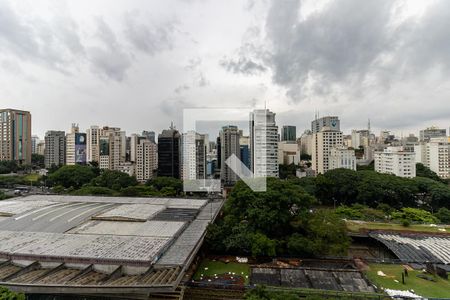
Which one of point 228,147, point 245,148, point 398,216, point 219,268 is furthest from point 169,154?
point 219,268

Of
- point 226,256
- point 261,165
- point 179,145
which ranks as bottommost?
point 226,256

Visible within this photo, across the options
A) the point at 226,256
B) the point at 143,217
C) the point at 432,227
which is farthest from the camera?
the point at 432,227

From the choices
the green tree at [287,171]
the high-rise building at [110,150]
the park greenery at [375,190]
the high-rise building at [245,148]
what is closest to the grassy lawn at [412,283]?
the park greenery at [375,190]

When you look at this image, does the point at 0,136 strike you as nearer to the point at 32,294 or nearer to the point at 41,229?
the point at 41,229

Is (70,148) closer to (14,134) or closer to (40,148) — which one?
(14,134)

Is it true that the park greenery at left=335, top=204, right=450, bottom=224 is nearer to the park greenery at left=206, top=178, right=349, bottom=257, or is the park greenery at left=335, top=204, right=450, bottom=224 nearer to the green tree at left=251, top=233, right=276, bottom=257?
the park greenery at left=206, top=178, right=349, bottom=257

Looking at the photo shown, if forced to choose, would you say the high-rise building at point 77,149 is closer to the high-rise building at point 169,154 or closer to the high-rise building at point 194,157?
the high-rise building at point 169,154

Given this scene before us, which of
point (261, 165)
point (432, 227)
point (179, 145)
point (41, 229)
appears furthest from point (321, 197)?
point (41, 229)
